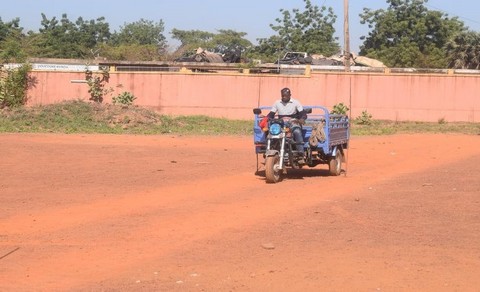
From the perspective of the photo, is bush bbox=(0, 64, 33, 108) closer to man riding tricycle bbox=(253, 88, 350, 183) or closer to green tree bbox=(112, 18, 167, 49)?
man riding tricycle bbox=(253, 88, 350, 183)

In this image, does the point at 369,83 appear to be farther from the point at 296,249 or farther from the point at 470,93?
the point at 296,249

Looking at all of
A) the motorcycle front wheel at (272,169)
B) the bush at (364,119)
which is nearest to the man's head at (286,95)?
the motorcycle front wheel at (272,169)

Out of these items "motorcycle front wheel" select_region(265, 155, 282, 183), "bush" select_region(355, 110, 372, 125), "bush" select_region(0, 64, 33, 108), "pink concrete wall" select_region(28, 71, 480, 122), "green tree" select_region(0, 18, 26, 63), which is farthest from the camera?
"green tree" select_region(0, 18, 26, 63)

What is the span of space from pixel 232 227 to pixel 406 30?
60.1m

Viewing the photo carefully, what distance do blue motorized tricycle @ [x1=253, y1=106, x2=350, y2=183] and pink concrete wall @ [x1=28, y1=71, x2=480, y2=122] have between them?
63.1 feet

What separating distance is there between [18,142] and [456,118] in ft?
65.9

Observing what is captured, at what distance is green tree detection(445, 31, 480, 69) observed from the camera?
5300cm

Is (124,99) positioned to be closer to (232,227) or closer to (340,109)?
(340,109)

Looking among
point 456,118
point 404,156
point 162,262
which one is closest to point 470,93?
point 456,118

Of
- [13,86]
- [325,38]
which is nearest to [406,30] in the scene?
[325,38]

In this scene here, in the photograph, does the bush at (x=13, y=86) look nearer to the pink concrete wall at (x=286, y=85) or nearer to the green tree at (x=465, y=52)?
the pink concrete wall at (x=286, y=85)

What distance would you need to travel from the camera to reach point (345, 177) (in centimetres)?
1455

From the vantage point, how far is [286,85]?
34.6m

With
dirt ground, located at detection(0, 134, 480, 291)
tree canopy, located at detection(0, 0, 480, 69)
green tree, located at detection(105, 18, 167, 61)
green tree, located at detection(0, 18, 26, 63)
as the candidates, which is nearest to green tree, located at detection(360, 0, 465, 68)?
tree canopy, located at detection(0, 0, 480, 69)
